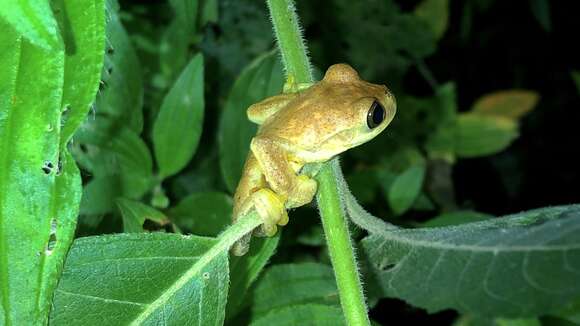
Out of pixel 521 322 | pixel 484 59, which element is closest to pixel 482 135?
pixel 484 59

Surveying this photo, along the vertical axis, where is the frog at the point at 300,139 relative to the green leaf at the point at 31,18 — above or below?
below

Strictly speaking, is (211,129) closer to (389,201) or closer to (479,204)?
(389,201)

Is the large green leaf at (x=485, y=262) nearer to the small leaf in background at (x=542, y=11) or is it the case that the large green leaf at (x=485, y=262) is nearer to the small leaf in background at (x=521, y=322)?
the small leaf in background at (x=521, y=322)

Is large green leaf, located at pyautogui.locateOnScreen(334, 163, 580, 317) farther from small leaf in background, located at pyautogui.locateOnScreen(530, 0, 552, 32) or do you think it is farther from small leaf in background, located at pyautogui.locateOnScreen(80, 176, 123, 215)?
small leaf in background, located at pyautogui.locateOnScreen(530, 0, 552, 32)

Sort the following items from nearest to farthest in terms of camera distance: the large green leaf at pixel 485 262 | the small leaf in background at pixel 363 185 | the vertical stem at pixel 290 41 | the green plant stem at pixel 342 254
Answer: the large green leaf at pixel 485 262 < the green plant stem at pixel 342 254 < the vertical stem at pixel 290 41 < the small leaf in background at pixel 363 185

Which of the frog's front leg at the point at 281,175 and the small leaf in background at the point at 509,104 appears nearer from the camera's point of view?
the frog's front leg at the point at 281,175

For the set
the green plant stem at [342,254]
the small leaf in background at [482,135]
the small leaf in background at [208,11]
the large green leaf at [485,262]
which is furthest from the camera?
the small leaf in background at [482,135]

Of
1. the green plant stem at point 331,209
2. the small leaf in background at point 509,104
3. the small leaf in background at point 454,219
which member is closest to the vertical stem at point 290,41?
the green plant stem at point 331,209

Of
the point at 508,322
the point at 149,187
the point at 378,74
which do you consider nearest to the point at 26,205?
the point at 149,187
